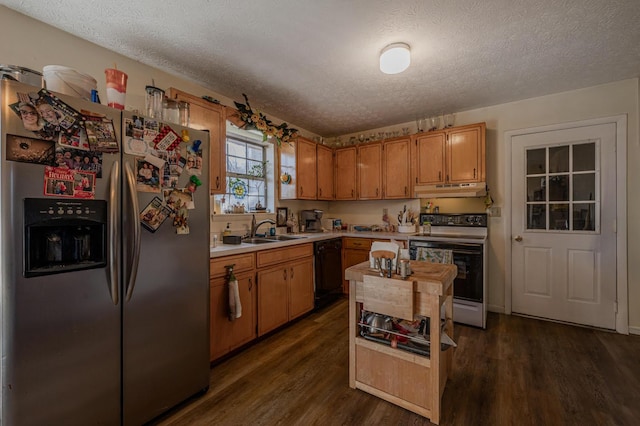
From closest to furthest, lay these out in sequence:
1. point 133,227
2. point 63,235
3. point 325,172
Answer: point 63,235 < point 133,227 < point 325,172

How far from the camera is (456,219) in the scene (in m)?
3.56

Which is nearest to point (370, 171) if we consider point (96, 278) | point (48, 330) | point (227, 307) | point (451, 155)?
point (451, 155)

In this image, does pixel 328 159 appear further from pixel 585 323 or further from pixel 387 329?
pixel 585 323

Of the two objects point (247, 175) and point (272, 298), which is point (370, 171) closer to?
point (247, 175)

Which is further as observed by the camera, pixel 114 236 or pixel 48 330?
pixel 114 236

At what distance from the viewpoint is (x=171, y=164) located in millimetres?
1708

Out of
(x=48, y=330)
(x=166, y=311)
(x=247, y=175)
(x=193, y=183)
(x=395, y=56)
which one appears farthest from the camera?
(x=247, y=175)

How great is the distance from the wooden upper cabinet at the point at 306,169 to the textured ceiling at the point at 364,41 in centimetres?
85

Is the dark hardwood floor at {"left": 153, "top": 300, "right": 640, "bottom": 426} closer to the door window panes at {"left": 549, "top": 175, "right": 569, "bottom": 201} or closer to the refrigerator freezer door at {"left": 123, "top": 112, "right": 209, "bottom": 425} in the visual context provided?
the refrigerator freezer door at {"left": 123, "top": 112, "right": 209, "bottom": 425}

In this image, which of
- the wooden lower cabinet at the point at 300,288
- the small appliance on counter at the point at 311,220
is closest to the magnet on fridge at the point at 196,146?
the wooden lower cabinet at the point at 300,288

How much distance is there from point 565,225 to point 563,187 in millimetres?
423

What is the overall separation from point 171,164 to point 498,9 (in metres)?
2.28

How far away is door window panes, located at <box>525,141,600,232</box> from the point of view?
2.97 meters

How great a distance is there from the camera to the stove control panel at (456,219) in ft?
11.2
